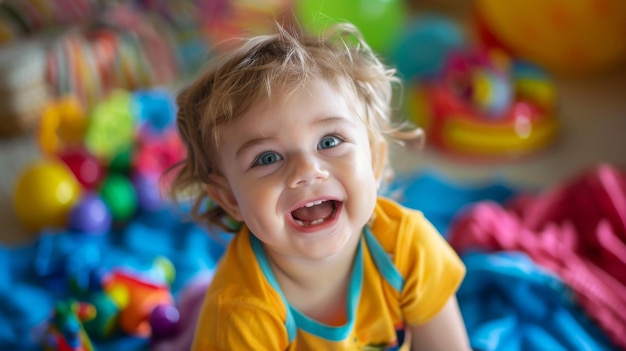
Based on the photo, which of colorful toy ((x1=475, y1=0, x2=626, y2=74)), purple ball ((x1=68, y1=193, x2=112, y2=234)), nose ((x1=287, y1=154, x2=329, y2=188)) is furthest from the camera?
colorful toy ((x1=475, y1=0, x2=626, y2=74))

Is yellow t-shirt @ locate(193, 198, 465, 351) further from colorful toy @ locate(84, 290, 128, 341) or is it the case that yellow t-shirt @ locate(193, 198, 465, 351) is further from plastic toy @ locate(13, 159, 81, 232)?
plastic toy @ locate(13, 159, 81, 232)

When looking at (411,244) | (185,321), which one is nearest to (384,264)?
(411,244)

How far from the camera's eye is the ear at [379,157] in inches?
37.4

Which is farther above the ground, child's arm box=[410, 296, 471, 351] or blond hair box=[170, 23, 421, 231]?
blond hair box=[170, 23, 421, 231]

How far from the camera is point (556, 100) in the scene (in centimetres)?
194

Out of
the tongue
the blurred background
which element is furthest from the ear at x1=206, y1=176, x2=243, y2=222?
the blurred background

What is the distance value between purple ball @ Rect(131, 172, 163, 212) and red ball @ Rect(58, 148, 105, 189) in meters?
0.10

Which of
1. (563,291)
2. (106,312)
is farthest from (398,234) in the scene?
(106,312)

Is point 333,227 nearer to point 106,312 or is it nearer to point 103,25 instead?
point 106,312

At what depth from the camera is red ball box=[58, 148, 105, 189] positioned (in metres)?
1.65

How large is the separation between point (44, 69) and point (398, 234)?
1429 millimetres

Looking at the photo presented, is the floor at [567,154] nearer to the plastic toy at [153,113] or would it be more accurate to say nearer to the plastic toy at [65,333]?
the plastic toy at [153,113]

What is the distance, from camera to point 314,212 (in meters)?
0.86

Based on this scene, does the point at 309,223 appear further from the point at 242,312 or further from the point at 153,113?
the point at 153,113
